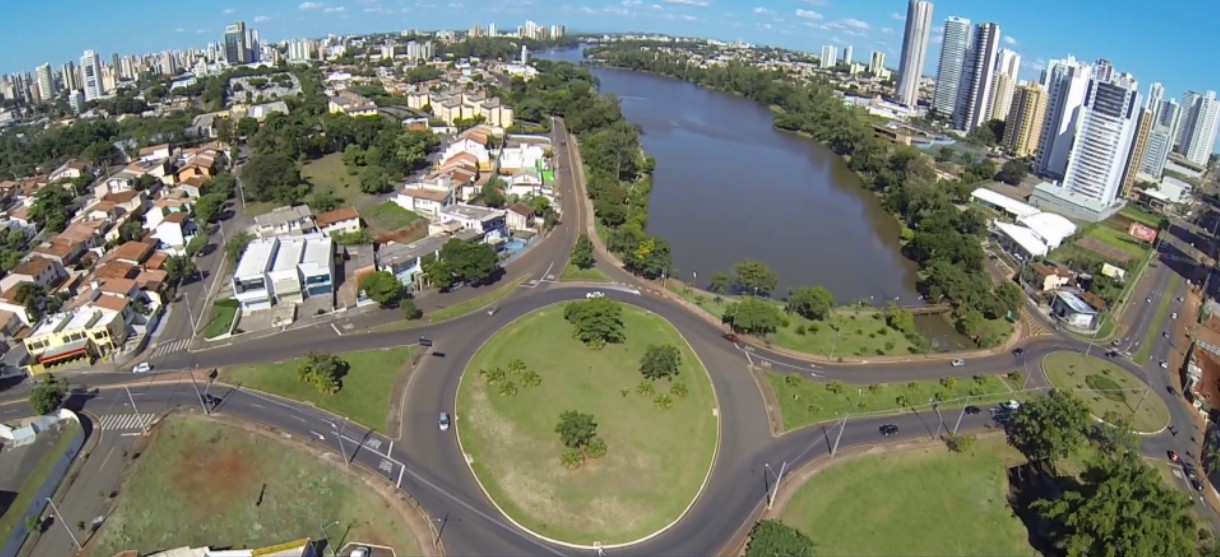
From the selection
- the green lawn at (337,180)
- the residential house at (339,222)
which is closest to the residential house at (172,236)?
the residential house at (339,222)

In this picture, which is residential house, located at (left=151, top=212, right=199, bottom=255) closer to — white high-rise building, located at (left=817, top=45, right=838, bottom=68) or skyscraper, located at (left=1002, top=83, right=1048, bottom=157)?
skyscraper, located at (left=1002, top=83, right=1048, bottom=157)

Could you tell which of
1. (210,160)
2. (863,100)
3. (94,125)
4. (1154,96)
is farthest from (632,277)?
(863,100)

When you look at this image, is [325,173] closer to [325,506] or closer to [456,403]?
[456,403]

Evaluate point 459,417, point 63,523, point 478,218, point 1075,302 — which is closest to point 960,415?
point 1075,302

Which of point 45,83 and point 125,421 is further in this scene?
point 45,83

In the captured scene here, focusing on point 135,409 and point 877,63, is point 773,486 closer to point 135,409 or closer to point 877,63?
point 135,409

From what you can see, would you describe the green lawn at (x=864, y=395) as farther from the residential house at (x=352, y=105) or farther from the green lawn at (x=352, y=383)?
the residential house at (x=352, y=105)

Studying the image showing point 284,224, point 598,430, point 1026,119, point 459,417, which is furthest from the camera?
point 1026,119
